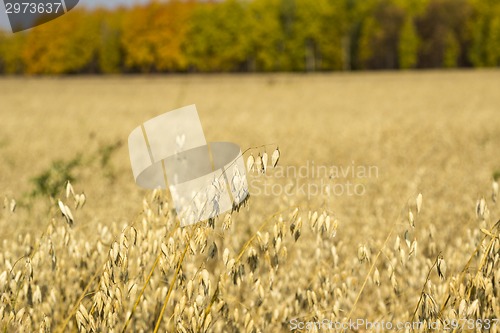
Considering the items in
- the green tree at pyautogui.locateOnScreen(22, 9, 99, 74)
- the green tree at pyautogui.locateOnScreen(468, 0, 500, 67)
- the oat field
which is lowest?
the green tree at pyautogui.locateOnScreen(468, 0, 500, 67)

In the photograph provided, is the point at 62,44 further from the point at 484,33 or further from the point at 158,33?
the point at 484,33

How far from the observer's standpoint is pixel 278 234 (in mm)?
1818

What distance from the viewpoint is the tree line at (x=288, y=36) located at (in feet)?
195

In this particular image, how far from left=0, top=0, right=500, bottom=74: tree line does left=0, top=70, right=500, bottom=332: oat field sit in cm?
4393

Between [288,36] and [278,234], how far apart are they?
63442 mm

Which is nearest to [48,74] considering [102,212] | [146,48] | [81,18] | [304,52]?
[81,18]

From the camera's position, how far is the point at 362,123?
13.9 meters

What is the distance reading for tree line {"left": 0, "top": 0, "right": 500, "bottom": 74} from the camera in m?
59.3

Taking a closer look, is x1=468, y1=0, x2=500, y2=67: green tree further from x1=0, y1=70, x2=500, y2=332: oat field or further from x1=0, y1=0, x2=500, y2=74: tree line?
x1=0, y1=70, x2=500, y2=332: oat field

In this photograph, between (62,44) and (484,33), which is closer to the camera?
(484,33)

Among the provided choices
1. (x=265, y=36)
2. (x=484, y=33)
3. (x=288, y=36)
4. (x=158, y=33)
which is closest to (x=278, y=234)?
(x=158, y=33)

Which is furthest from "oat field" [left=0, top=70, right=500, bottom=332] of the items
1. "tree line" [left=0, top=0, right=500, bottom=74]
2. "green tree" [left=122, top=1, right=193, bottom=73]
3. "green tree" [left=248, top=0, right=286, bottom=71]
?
"green tree" [left=248, top=0, right=286, bottom=71]

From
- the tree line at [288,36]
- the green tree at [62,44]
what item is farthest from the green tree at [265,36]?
the green tree at [62,44]

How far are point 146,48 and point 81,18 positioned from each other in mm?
9702
